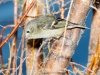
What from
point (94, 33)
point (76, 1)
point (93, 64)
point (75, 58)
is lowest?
point (75, 58)

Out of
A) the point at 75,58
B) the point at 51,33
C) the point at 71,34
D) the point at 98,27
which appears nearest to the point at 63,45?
the point at 71,34

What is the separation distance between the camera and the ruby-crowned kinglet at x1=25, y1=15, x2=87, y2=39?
2.49ft

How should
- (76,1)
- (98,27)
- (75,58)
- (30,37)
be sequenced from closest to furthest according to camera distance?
1. (76,1)
2. (30,37)
3. (98,27)
4. (75,58)

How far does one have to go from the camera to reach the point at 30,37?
31.2 inches

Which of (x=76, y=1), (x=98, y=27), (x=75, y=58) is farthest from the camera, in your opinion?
(x=75, y=58)

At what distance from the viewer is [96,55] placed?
84 centimetres

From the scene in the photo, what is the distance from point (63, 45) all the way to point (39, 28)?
0.57 ft

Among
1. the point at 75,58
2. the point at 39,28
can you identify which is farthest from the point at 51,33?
the point at 75,58

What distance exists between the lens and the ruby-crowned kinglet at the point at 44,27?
0.76 meters

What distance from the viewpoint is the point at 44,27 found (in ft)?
2.60

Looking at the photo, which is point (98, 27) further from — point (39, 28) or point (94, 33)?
point (39, 28)

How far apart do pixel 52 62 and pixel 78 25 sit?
0.13 meters

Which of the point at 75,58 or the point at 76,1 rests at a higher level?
the point at 76,1

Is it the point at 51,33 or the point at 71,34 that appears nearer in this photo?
the point at 71,34
